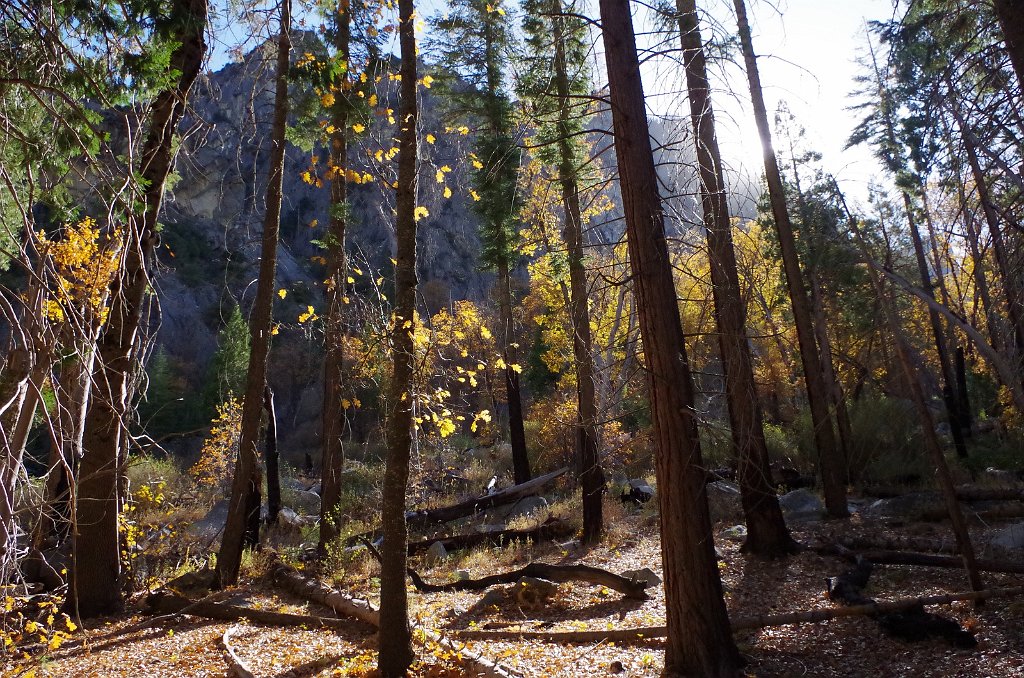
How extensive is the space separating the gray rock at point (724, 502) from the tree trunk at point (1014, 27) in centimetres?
901

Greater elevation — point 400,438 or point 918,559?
point 400,438

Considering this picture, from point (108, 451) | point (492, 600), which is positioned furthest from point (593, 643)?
point (108, 451)

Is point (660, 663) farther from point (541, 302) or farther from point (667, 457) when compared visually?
point (541, 302)

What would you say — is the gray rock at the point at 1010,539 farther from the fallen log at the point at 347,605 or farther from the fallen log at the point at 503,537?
the fallen log at the point at 347,605

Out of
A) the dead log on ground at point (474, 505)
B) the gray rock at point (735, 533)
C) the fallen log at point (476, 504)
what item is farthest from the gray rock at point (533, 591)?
the fallen log at point (476, 504)

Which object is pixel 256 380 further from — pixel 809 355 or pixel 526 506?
pixel 809 355

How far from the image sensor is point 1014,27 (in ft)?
17.3

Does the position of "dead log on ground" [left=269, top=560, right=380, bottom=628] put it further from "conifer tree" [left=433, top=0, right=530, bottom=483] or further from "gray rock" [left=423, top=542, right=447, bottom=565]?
"conifer tree" [left=433, top=0, right=530, bottom=483]

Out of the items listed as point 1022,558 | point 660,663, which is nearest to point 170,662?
point 660,663

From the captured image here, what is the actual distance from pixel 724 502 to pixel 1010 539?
5117 mm

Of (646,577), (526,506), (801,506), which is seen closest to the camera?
(646,577)

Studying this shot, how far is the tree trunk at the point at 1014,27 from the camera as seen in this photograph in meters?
5.21

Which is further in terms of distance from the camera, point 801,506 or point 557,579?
point 801,506

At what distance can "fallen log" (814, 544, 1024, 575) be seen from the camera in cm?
680
